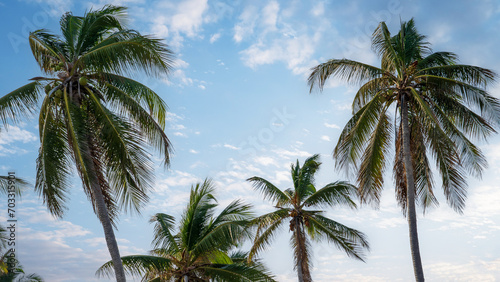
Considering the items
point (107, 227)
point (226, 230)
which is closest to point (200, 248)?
point (226, 230)

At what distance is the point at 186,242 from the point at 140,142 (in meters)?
6.70

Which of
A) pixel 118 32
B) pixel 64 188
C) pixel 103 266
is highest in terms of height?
pixel 118 32

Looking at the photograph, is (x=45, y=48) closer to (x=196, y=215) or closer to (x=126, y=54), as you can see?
(x=126, y=54)

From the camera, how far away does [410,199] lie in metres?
16.0

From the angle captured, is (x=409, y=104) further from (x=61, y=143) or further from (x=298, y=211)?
(x=61, y=143)

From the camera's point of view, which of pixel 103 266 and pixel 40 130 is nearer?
pixel 40 130

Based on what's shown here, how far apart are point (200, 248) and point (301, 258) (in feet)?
16.3

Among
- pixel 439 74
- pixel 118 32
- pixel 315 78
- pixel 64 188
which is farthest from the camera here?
pixel 315 78

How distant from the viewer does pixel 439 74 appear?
1678cm

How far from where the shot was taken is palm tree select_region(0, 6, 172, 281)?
13086mm

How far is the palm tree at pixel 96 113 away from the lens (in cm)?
1309

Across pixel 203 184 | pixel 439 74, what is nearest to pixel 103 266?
pixel 203 184

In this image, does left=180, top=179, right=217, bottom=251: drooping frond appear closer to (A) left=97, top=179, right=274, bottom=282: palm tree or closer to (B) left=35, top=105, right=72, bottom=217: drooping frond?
(A) left=97, top=179, right=274, bottom=282: palm tree

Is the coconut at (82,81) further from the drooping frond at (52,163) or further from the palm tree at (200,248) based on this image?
the palm tree at (200,248)
